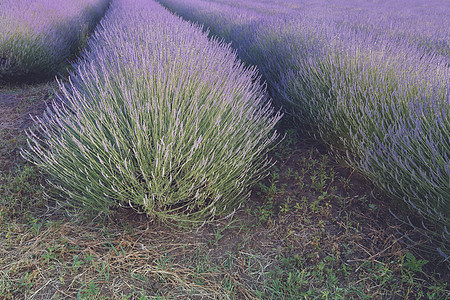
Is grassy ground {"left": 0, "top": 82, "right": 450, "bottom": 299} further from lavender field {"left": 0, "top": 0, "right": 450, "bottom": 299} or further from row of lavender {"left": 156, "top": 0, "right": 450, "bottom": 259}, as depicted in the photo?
row of lavender {"left": 156, "top": 0, "right": 450, "bottom": 259}

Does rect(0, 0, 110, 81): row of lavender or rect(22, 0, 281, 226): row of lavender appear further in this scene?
rect(0, 0, 110, 81): row of lavender

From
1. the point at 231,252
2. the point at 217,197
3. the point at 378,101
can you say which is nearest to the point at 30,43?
the point at 217,197

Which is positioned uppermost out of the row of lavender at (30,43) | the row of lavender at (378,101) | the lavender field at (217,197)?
the row of lavender at (378,101)

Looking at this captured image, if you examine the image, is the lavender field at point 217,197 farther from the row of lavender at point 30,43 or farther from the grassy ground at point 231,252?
the row of lavender at point 30,43

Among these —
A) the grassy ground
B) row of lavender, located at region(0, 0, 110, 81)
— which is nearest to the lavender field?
the grassy ground

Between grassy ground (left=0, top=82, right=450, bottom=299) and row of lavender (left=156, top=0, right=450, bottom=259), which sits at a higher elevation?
row of lavender (left=156, top=0, right=450, bottom=259)

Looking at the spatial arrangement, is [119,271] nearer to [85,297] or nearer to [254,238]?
[85,297]

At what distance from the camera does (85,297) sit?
1.56 m

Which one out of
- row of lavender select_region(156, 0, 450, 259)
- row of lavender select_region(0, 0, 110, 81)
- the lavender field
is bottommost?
row of lavender select_region(0, 0, 110, 81)

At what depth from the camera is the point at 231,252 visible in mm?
1919

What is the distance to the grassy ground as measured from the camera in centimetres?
166

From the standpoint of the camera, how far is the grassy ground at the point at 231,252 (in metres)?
1.66

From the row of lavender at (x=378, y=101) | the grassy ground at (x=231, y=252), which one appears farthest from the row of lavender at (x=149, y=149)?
the row of lavender at (x=378, y=101)

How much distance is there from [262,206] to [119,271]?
1011 mm
